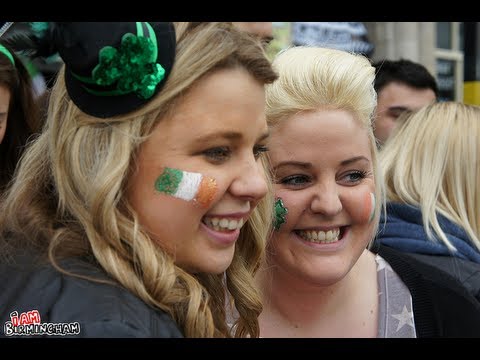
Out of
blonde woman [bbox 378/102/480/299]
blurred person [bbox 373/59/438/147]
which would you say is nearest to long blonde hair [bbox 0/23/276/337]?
blonde woman [bbox 378/102/480/299]

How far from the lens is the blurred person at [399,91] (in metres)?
5.23

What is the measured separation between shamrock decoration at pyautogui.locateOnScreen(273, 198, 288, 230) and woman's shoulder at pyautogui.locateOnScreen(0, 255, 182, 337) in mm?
877

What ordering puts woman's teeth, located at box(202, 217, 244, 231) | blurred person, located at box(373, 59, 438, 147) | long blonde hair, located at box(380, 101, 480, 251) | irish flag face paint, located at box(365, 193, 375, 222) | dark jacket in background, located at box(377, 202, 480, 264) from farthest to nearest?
1. blurred person, located at box(373, 59, 438, 147)
2. long blonde hair, located at box(380, 101, 480, 251)
3. dark jacket in background, located at box(377, 202, 480, 264)
4. irish flag face paint, located at box(365, 193, 375, 222)
5. woman's teeth, located at box(202, 217, 244, 231)

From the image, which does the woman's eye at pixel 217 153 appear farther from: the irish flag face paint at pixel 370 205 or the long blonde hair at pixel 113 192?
the irish flag face paint at pixel 370 205

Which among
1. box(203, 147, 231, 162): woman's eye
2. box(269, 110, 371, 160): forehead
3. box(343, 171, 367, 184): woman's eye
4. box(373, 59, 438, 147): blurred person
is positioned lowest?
box(373, 59, 438, 147): blurred person

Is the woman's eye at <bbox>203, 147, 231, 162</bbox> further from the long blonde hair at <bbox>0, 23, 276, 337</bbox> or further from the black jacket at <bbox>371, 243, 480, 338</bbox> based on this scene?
the black jacket at <bbox>371, 243, 480, 338</bbox>

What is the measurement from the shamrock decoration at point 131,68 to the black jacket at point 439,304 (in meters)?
1.37

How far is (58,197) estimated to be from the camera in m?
1.90

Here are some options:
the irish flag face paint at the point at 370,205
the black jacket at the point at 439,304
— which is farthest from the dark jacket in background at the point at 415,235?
the irish flag face paint at the point at 370,205

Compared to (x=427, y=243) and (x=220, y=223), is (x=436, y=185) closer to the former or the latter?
(x=427, y=243)

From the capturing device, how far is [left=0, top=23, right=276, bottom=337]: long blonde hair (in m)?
1.74
